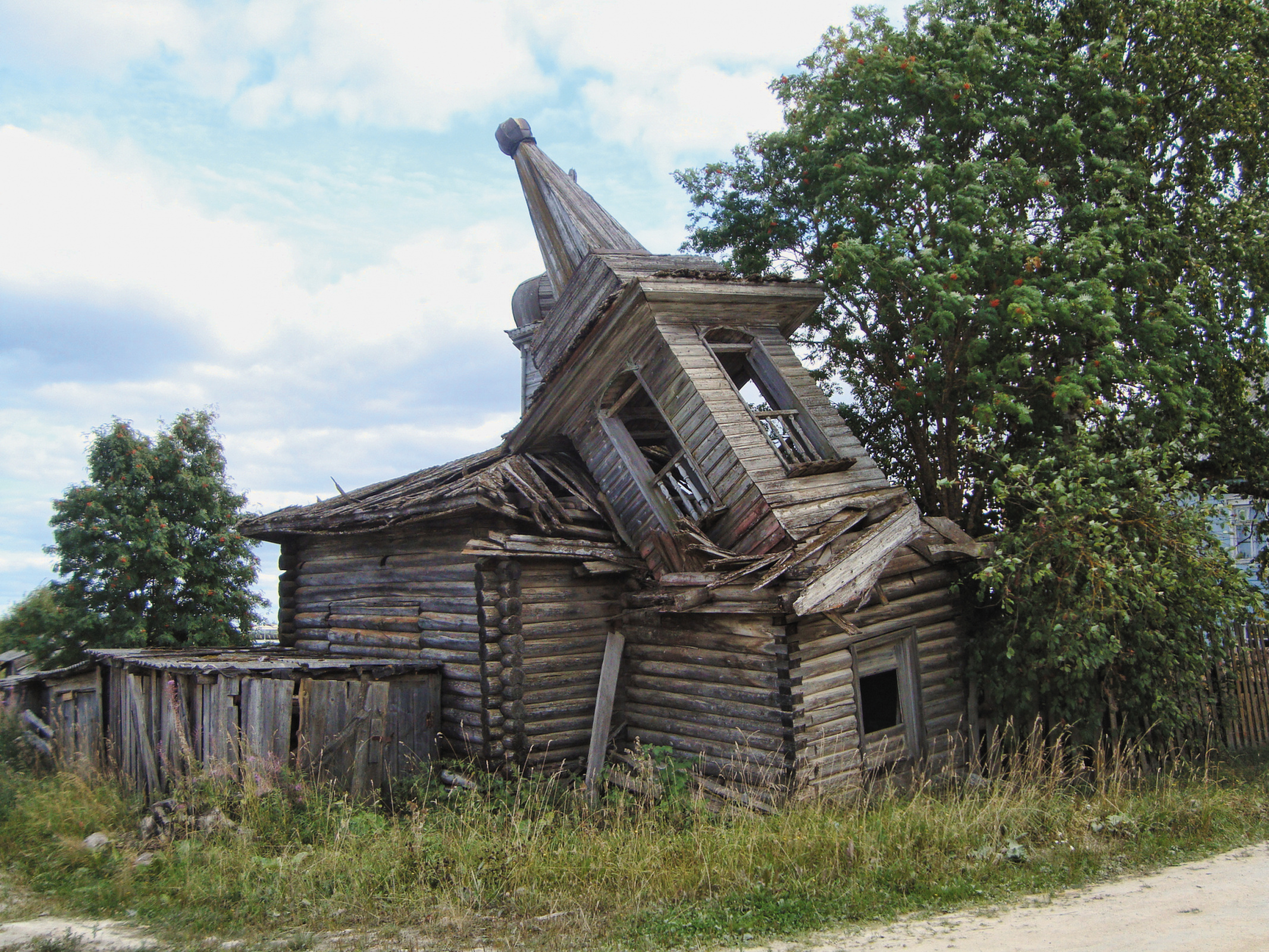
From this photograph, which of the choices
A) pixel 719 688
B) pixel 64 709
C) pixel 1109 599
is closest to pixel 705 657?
pixel 719 688

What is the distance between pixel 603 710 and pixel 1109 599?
20.6 ft

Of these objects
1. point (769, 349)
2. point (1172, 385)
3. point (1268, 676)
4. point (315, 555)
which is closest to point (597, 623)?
point (769, 349)

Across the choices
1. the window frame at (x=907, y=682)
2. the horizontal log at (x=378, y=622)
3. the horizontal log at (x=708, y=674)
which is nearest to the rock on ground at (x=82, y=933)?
the horizontal log at (x=378, y=622)

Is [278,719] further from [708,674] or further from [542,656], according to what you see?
[708,674]

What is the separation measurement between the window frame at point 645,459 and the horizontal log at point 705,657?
1.56m

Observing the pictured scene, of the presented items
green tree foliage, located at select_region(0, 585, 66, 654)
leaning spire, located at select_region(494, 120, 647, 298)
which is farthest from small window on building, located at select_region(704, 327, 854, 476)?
green tree foliage, located at select_region(0, 585, 66, 654)

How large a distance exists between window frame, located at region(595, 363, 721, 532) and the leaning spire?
3991 mm

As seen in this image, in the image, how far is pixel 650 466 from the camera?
12570 millimetres

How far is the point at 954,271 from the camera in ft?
37.2

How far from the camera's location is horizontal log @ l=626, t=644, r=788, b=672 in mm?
9617

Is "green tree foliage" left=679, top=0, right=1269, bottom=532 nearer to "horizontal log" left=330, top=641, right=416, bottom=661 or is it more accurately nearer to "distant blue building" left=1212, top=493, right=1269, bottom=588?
"distant blue building" left=1212, top=493, right=1269, bottom=588

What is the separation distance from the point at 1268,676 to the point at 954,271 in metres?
7.95

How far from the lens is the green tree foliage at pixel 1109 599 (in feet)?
32.2

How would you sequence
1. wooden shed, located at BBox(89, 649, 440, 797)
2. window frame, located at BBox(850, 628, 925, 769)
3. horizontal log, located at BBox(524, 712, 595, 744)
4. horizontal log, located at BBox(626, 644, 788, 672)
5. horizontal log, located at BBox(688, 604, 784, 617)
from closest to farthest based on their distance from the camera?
horizontal log, located at BBox(688, 604, 784, 617) → horizontal log, located at BBox(626, 644, 788, 672) → wooden shed, located at BBox(89, 649, 440, 797) → window frame, located at BBox(850, 628, 925, 769) → horizontal log, located at BBox(524, 712, 595, 744)
